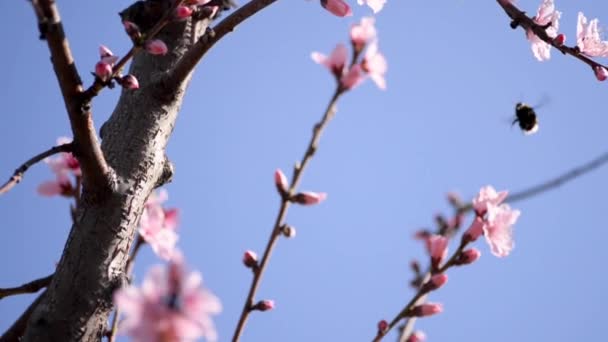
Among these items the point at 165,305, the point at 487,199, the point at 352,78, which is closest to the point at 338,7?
the point at 352,78

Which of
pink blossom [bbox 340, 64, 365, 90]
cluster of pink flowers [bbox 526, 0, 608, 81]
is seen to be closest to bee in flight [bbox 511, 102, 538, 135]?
cluster of pink flowers [bbox 526, 0, 608, 81]

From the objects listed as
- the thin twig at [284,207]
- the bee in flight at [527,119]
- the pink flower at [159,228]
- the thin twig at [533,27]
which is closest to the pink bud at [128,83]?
the pink flower at [159,228]

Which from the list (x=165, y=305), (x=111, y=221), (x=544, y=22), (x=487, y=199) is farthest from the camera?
(x=544, y=22)

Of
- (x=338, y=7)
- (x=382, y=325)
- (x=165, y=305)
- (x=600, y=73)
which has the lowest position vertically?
(x=165, y=305)

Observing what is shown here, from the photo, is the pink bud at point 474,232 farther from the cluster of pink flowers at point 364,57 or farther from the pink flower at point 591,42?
the pink flower at point 591,42

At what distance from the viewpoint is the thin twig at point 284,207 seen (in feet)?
4.60

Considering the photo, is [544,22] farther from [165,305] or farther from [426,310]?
[165,305]

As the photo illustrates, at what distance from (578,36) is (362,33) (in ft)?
4.64

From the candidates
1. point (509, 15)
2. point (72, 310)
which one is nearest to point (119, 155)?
point (72, 310)

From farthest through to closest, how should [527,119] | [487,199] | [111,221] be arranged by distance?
1. [527,119]
2. [111,221]
3. [487,199]

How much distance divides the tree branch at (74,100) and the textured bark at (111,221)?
0.26 feet

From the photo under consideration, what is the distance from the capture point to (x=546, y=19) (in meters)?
2.62

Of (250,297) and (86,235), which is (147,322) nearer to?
(250,297)

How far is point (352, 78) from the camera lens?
148 cm
